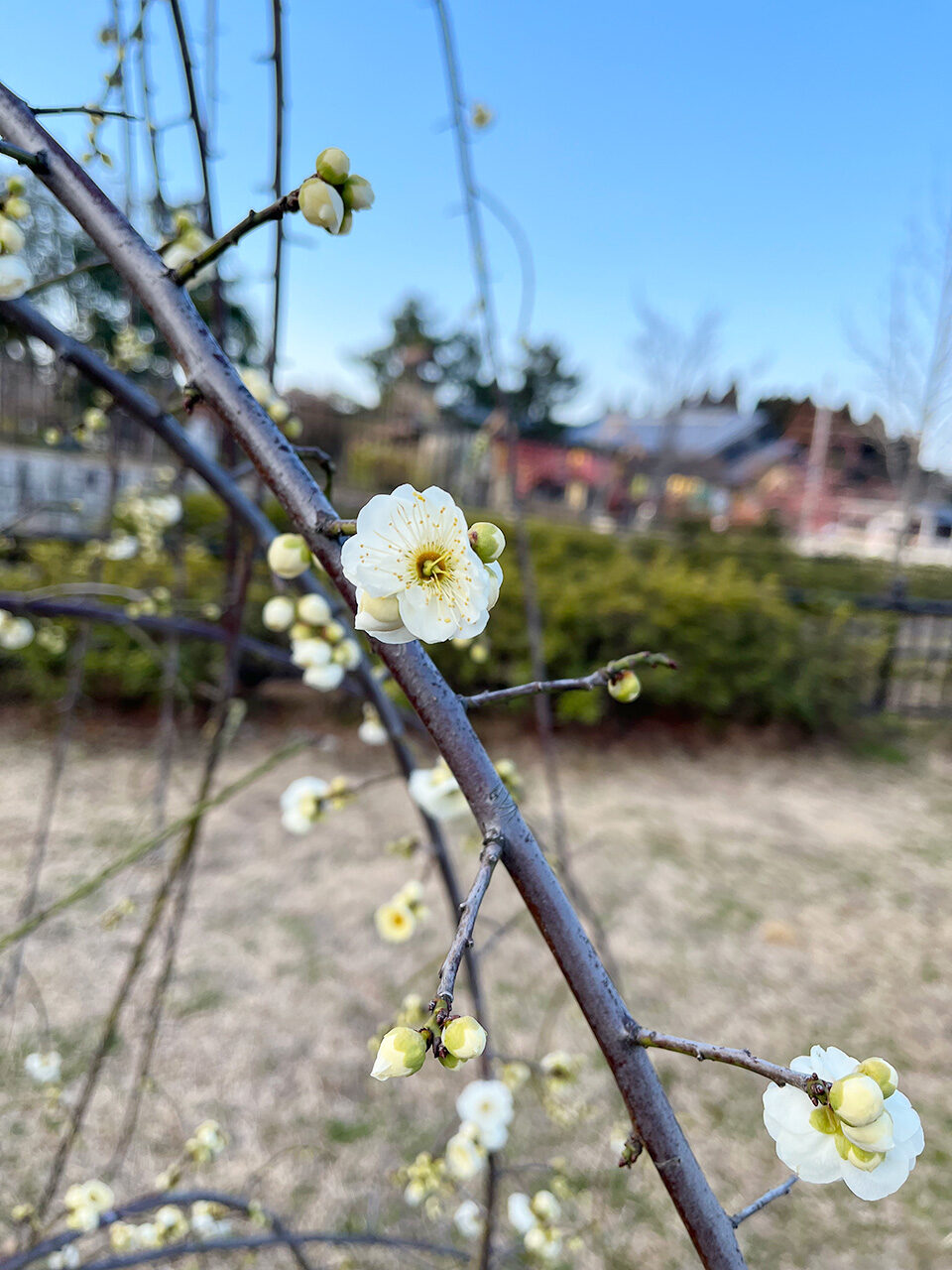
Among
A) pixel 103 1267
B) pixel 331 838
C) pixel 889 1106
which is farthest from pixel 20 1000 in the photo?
pixel 889 1106

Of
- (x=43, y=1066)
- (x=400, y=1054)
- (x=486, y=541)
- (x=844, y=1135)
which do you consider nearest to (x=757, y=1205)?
(x=844, y=1135)

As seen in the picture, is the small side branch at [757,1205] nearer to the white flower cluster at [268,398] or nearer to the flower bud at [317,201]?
the flower bud at [317,201]

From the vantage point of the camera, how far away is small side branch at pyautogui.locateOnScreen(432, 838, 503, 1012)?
21 centimetres

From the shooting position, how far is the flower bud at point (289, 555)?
37 cm

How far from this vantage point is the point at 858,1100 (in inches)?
9.1

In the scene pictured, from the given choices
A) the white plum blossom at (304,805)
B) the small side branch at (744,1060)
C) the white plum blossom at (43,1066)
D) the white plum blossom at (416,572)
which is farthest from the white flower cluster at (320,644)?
the white plum blossom at (43,1066)

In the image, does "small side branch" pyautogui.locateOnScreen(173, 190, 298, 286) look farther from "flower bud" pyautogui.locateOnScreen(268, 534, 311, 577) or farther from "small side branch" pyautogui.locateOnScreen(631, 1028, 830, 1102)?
"small side branch" pyautogui.locateOnScreen(631, 1028, 830, 1102)

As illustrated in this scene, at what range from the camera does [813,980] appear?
1908 mm

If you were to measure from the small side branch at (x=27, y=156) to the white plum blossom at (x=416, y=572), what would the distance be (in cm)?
18

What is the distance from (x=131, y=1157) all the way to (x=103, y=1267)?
0.71 m

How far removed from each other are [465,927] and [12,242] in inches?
15.8

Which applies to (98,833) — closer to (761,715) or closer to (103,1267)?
(103,1267)

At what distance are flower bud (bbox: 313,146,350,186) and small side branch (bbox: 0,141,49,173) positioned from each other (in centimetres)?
11

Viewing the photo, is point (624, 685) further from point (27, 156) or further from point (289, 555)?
point (27, 156)
